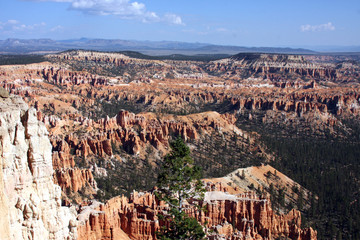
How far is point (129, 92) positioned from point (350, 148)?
81187 millimetres

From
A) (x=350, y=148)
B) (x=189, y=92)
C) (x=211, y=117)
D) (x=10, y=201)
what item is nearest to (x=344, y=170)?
(x=350, y=148)

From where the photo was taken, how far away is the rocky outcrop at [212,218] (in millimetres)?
27089

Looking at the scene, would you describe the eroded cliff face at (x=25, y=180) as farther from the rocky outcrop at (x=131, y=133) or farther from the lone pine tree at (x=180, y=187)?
the rocky outcrop at (x=131, y=133)

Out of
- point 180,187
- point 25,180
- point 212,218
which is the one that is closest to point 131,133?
point 212,218

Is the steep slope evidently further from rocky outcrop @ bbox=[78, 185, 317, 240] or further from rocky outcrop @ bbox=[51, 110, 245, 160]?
rocky outcrop @ bbox=[51, 110, 245, 160]

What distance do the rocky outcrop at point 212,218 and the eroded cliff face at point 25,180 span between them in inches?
455

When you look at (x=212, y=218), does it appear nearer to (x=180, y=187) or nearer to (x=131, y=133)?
(x=180, y=187)

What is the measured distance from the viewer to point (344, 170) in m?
69.1

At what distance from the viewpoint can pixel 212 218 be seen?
35.1 metres

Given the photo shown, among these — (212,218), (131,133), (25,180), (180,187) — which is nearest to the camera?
(25,180)

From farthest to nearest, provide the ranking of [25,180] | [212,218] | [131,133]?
[131,133]
[212,218]
[25,180]

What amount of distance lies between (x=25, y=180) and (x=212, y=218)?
24.3m

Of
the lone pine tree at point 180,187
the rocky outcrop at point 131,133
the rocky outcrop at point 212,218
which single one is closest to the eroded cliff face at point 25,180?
the lone pine tree at point 180,187

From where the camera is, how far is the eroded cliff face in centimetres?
1290
